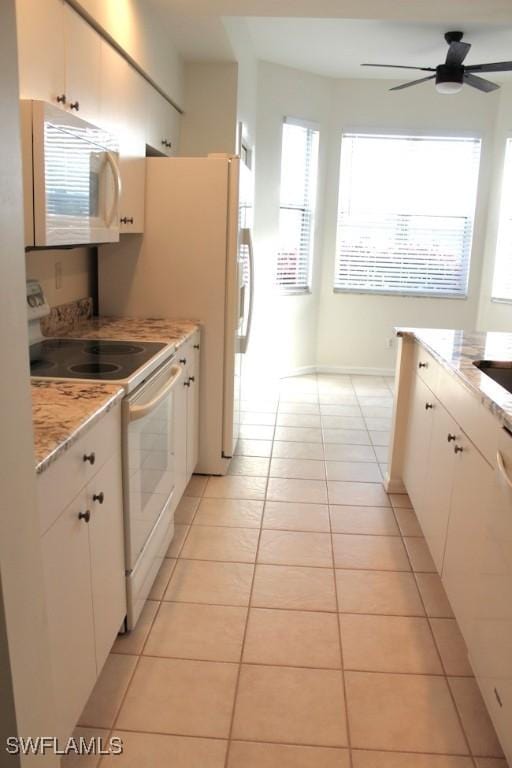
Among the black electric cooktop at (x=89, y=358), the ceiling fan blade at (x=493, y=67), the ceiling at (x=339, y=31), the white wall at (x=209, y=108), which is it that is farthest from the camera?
the white wall at (x=209, y=108)

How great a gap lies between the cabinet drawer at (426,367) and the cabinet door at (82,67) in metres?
1.67

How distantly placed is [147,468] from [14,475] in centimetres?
123

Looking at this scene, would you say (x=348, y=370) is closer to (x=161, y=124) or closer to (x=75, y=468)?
(x=161, y=124)

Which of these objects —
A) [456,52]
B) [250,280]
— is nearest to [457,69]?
[456,52]

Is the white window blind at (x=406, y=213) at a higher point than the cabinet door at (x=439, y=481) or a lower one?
higher

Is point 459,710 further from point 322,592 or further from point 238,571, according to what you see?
point 238,571

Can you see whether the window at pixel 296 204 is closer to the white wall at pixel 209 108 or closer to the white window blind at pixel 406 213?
the white window blind at pixel 406 213

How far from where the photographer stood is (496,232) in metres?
5.69

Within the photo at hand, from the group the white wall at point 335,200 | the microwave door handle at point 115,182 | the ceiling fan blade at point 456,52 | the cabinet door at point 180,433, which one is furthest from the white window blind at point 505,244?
the microwave door handle at point 115,182

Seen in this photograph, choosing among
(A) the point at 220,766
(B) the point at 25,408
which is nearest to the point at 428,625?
(A) the point at 220,766

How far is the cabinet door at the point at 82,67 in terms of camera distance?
210cm

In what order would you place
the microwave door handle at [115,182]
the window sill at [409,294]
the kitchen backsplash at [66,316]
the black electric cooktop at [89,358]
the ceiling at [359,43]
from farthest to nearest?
the window sill at [409,294], the ceiling at [359,43], the kitchen backsplash at [66,316], the microwave door handle at [115,182], the black electric cooktop at [89,358]

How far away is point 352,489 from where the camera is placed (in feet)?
A: 11.1

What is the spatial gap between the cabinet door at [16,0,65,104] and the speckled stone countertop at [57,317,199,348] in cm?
105
